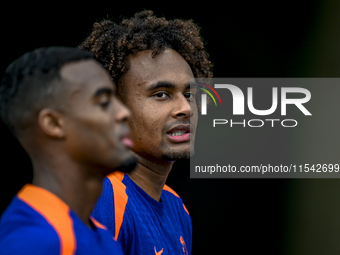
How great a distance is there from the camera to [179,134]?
2.12m

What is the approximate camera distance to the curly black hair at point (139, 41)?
2.27 meters

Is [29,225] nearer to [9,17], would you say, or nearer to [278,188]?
[9,17]

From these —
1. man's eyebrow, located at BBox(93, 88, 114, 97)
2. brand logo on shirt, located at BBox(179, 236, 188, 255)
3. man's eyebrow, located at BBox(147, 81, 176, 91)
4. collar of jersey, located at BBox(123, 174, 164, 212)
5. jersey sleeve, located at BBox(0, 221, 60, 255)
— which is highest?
man's eyebrow, located at BBox(147, 81, 176, 91)

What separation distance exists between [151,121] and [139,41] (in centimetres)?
50

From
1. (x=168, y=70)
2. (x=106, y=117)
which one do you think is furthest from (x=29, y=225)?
(x=168, y=70)

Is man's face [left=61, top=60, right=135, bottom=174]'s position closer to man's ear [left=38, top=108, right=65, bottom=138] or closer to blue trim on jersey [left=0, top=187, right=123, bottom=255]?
man's ear [left=38, top=108, right=65, bottom=138]

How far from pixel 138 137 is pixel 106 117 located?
90cm

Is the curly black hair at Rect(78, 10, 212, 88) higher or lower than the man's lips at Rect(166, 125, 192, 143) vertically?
higher

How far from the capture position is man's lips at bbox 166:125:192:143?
6.89 ft

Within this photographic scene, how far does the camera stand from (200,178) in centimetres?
445

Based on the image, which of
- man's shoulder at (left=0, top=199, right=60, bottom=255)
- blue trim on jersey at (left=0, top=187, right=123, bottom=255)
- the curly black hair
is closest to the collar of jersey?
the curly black hair

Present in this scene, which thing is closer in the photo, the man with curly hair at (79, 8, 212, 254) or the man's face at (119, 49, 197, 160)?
the man with curly hair at (79, 8, 212, 254)

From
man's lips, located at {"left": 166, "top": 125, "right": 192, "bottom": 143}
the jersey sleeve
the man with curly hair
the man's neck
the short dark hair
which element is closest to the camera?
the jersey sleeve

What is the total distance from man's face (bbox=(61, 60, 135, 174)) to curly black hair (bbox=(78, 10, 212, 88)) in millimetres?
978
